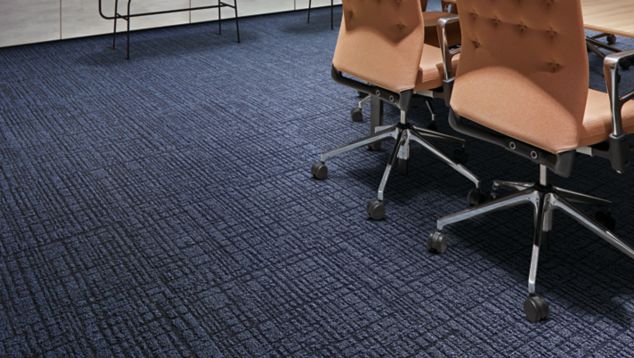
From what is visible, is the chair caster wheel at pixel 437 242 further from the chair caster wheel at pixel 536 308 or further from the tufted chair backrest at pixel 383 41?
the tufted chair backrest at pixel 383 41

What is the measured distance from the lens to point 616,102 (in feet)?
6.10

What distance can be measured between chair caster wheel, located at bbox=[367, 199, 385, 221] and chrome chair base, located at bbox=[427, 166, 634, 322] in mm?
226

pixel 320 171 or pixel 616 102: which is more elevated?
pixel 616 102

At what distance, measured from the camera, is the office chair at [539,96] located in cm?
180

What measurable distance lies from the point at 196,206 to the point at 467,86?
109cm

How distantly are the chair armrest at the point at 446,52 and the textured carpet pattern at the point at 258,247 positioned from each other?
0.48 m

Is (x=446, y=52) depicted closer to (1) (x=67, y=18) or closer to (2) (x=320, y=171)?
(2) (x=320, y=171)

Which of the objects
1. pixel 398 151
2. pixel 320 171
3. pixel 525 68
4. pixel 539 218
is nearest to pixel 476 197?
pixel 398 151

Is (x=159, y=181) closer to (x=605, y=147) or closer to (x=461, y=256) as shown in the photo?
(x=461, y=256)

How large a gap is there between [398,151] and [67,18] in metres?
3.19

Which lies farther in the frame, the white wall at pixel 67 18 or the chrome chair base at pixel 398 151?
the white wall at pixel 67 18

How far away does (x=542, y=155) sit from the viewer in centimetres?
195

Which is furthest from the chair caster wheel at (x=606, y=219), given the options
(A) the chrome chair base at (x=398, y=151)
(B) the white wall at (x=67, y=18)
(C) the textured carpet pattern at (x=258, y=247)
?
(B) the white wall at (x=67, y=18)

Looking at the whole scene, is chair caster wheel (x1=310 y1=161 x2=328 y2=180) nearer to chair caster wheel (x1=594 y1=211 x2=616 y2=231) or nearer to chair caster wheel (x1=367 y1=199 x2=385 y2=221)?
chair caster wheel (x1=367 y1=199 x2=385 y2=221)
